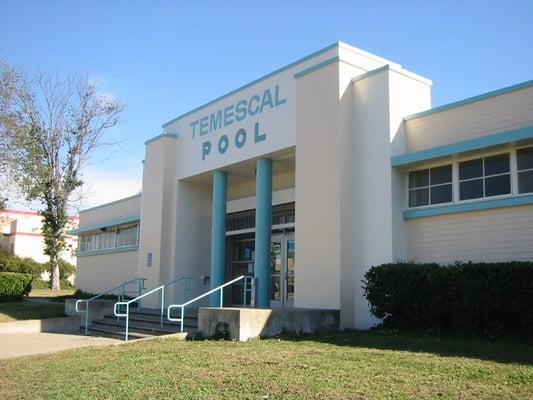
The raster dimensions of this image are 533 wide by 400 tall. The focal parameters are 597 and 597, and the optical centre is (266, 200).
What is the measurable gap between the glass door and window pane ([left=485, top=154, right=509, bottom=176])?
6987mm

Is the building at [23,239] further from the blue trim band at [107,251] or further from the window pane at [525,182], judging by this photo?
the window pane at [525,182]

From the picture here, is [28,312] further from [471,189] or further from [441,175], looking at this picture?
[471,189]

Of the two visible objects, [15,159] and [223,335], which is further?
[15,159]

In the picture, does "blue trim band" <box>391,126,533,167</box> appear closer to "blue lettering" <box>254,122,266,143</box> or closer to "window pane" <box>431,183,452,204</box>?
"window pane" <box>431,183,452,204</box>

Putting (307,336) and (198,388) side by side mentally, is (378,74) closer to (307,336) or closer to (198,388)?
(307,336)

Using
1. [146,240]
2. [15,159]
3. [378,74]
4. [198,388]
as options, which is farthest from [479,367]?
[15,159]

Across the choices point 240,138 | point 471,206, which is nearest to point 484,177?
point 471,206

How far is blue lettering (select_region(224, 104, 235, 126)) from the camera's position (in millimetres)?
18078

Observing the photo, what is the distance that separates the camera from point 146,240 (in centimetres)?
2084

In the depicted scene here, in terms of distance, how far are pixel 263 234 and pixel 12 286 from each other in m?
14.4

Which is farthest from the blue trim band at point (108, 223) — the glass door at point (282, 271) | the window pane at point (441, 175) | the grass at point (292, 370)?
the window pane at point (441, 175)

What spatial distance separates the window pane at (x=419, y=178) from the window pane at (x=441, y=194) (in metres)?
0.26

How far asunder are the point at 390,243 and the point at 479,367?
5.42m

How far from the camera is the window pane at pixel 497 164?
39.6 ft
